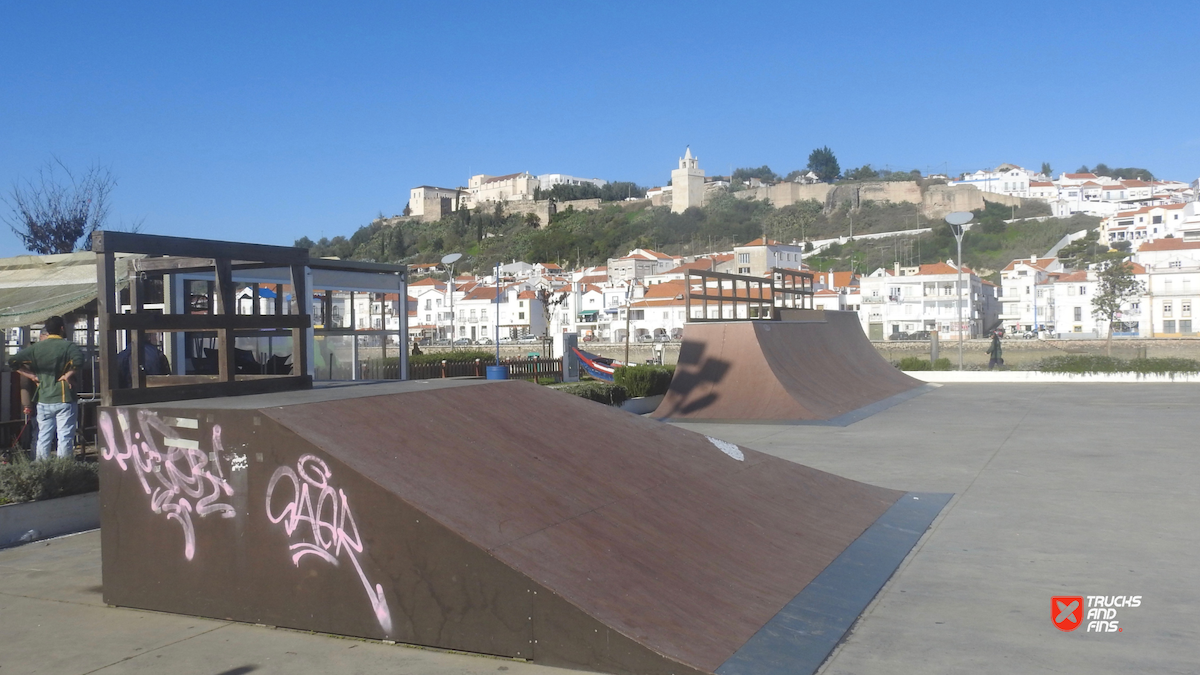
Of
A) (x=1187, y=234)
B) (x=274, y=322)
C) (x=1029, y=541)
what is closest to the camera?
(x=274, y=322)

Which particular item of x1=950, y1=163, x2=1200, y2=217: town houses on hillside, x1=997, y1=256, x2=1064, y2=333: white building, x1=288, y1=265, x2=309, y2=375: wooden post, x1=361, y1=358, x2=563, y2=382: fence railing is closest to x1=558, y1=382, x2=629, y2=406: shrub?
x1=361, y1=358, x2=563, y2=382: fence railing

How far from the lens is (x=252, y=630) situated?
Result: 491 centimetres

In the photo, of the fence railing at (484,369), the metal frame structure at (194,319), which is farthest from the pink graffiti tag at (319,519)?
the fence railing at (484,369)

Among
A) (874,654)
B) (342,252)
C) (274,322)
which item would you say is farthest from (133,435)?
(342,252)

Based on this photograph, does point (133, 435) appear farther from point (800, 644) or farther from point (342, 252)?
point (342, 252)

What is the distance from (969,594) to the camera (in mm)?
5758

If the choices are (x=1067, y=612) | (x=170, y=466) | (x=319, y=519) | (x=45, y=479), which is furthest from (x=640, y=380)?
(x=319, y=519)

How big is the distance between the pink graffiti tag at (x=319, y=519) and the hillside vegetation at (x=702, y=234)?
372ft

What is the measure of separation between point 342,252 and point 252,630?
147 metres

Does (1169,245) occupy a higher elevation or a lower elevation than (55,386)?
higher

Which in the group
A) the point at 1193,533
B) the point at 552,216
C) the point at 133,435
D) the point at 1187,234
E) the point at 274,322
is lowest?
the point at 1193,533

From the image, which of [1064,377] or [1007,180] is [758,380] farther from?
→ [1007,180]

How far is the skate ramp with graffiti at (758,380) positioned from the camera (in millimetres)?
17000

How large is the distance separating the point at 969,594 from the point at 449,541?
11.0 feet
